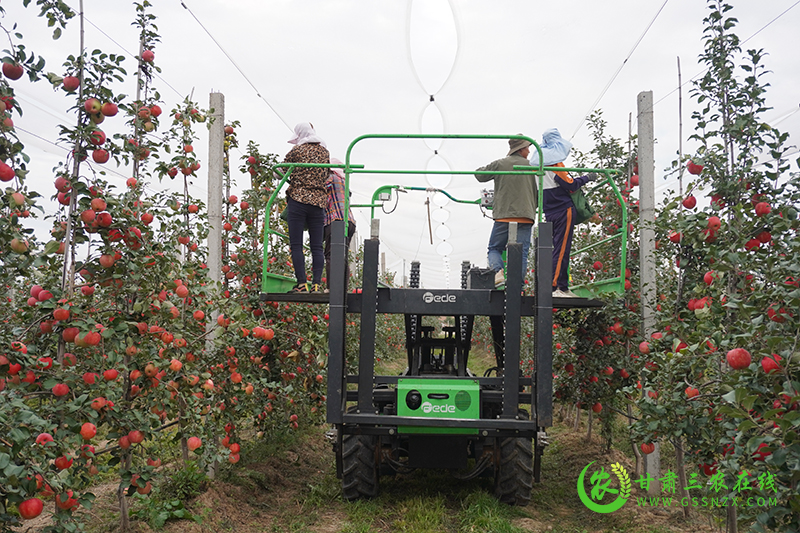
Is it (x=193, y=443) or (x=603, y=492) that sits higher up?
(x=193, y=443)

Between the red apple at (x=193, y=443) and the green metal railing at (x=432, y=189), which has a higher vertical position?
the green metal railing at (x=432, y=189)

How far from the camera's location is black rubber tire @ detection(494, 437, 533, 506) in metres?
5.23

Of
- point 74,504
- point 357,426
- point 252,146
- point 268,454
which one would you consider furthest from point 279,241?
point 74,504

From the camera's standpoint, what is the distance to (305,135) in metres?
6.01

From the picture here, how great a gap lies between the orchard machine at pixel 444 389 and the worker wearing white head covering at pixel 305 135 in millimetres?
1028

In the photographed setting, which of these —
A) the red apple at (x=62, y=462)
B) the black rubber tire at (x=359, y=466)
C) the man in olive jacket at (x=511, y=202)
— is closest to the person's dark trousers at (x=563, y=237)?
the man in olive jacket at (x=511, y=202)

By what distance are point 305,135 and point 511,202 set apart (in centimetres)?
221

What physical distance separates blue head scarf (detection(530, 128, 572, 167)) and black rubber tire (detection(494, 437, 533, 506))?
8.79ft

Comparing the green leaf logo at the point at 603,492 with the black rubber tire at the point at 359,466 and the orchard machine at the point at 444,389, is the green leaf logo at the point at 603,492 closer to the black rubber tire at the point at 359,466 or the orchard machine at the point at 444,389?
the orchard machine at the point at 444,389

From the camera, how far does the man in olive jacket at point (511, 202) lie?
5.96 metres

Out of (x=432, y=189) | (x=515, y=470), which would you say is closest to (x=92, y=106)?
(x=432, y=189)

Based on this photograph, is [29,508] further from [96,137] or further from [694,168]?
[694,168]

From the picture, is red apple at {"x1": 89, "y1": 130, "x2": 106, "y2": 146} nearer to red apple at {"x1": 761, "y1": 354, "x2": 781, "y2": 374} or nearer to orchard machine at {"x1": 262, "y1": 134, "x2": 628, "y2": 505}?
orchard machine at {"x1": 262, "y1": 134, "x2": 628, "y2": 505}

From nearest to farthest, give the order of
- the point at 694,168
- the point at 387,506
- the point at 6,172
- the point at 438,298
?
the point at 6,172, the point at 694,168, the point at 438,298, the point at 387,506
